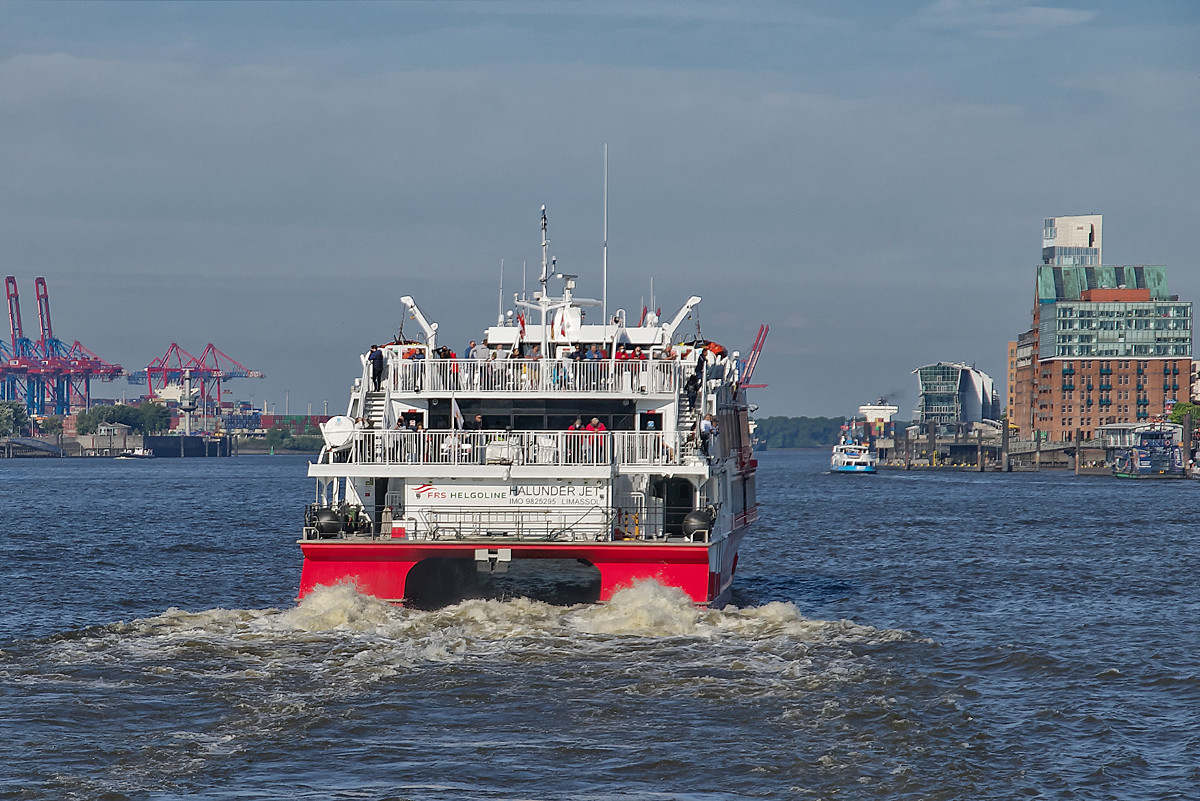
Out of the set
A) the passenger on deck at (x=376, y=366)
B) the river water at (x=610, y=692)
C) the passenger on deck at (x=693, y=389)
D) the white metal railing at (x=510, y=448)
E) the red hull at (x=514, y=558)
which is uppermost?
the passenger on deck at (x=376, y=366)

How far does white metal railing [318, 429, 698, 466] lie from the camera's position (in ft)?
90.6

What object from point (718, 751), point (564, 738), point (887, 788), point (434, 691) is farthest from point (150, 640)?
point (887, 788)

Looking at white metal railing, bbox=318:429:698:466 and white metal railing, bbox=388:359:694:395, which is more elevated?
→ white metal railing, bbox=388:359:694:395

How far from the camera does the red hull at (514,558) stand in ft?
84.8

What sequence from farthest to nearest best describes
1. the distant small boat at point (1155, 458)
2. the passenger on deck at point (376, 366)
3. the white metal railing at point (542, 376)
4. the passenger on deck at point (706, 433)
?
the distant small boat at point (1155, 458)
the passenger on deck at point (376, 366)
the white metal railing at point (542, 376)
the passenger on deck at point (706, 433)

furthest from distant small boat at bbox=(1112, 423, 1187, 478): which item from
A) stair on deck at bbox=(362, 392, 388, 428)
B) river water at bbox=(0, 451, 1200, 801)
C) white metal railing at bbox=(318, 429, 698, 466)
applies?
stair on deck at bbox=(362, 392, 388, 428)

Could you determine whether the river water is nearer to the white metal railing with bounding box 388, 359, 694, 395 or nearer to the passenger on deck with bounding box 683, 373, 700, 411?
the white metal railing with bounding box 388, 359, 694, 395

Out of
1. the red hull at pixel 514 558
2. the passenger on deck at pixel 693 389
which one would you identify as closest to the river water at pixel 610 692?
the red hull at pixel 514 558

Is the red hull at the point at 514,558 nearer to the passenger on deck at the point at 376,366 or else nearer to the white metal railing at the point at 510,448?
the white metal railing at the point at 510,448

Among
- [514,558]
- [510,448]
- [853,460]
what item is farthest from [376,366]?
[853,460]

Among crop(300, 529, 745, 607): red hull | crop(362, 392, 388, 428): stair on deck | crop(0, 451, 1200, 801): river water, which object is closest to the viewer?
crop(0, 451, 1200, 801): river water

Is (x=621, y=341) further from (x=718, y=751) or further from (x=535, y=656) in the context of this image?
(x=718, y=751)

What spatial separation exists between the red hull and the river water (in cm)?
36

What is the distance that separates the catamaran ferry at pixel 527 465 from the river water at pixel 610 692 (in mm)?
955
